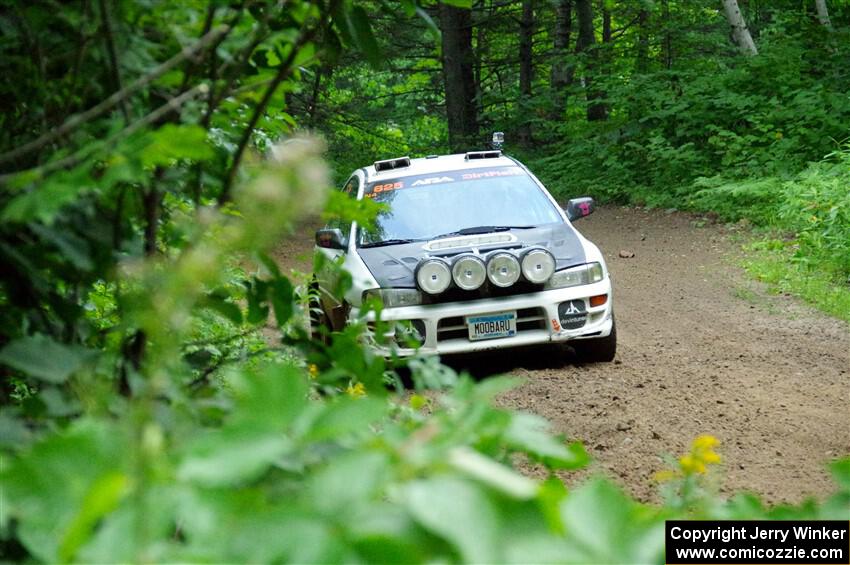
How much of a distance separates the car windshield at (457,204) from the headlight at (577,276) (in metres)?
0.79

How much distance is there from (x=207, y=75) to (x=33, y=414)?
0.92 m

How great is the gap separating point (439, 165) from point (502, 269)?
1997 millimetres

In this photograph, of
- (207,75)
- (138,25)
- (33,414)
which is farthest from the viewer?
(207,75)

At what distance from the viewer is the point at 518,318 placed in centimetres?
802

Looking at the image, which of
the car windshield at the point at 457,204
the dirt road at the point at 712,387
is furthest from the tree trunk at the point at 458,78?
the car windshield at the point at 457,204

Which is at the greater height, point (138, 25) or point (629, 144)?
point (138, 25)

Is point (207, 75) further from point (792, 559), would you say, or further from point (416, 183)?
point (416, 183)

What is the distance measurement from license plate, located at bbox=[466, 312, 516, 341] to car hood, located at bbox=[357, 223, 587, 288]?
530mm

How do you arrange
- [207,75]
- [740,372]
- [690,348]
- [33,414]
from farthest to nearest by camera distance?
[690,348] → [740,372] → [207,75] → [33,414]

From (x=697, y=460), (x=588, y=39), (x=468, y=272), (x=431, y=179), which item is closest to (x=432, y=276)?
(x=468, y=272)

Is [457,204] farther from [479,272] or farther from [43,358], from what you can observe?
[43,358]

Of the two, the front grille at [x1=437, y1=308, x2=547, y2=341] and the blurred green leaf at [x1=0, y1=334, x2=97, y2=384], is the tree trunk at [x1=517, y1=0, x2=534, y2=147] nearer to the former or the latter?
the front grille at [x1=437, y1=308, x2=547, y2=341]

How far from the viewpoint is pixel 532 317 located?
804cm

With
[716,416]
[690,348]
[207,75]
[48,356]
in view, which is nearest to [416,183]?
[690,348]
